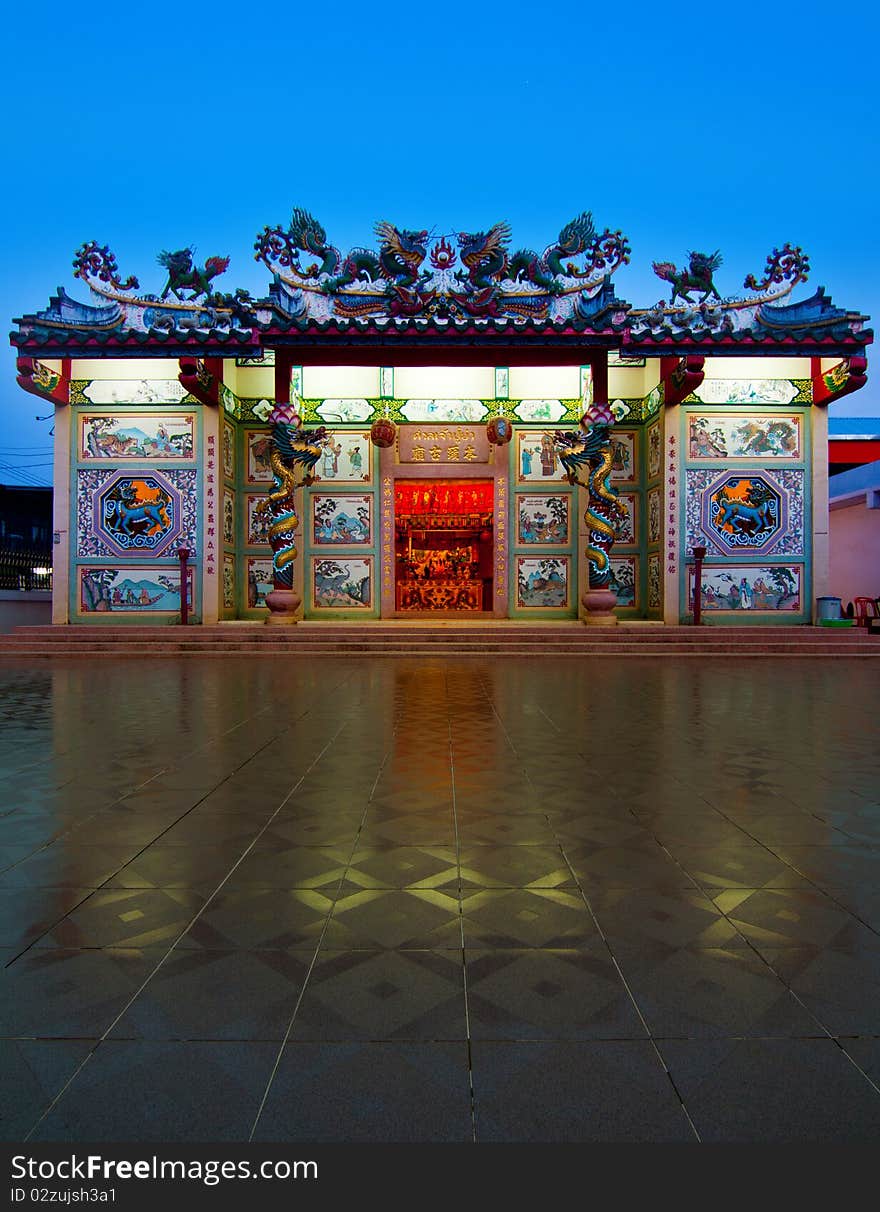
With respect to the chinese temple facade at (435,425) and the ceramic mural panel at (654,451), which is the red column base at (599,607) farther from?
the ceramic mural panel at (654,451)

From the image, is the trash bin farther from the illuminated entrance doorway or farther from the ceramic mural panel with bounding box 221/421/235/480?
the ceramic mural panel with bounding box 221/421/235/480

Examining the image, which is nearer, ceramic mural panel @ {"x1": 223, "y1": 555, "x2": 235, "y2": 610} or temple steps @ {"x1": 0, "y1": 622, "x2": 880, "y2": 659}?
temple steps @ {"x1": 0, "y1": 622, "x2": 880, "y2": 659}

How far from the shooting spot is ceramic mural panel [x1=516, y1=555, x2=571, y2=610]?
16250 mm

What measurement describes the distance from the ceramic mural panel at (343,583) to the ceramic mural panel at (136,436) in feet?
11.9

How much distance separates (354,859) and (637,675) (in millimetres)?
6925

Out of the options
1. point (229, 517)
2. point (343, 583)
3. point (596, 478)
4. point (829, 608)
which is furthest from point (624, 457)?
point (229, 517)

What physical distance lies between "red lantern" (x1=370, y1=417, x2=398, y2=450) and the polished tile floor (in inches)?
468

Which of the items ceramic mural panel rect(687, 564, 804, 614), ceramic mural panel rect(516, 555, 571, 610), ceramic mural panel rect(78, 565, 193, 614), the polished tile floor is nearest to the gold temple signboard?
ceramic mural panel rect(516, 555, 571, 610)

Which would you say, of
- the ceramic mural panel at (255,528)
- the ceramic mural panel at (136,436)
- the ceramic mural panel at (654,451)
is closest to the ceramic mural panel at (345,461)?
the ceramic mural panel at (255,528)

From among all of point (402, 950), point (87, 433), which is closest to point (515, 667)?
point (402, 950)

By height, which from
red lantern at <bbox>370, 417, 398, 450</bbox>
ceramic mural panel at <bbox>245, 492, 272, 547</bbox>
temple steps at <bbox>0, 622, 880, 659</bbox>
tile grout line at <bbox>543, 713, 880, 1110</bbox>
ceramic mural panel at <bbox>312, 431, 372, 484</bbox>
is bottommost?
tile grout line at <bbox>543, 713, 880, 1110</bbox>

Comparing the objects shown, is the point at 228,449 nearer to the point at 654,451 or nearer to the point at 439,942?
the point at 654,451

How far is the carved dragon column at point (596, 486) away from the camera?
14.0m

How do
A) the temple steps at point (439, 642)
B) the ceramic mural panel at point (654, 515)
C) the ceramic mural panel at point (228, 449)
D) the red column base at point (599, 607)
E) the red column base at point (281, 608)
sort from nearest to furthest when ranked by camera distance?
1. the temple steps at point (439, 642)
2. the red column base at point (599, 607)
3. the red column base at point (281, 608)
4. the ceramic mural panel at point (654, 515)
5. the ceramic mural panel at point (228, 449)
